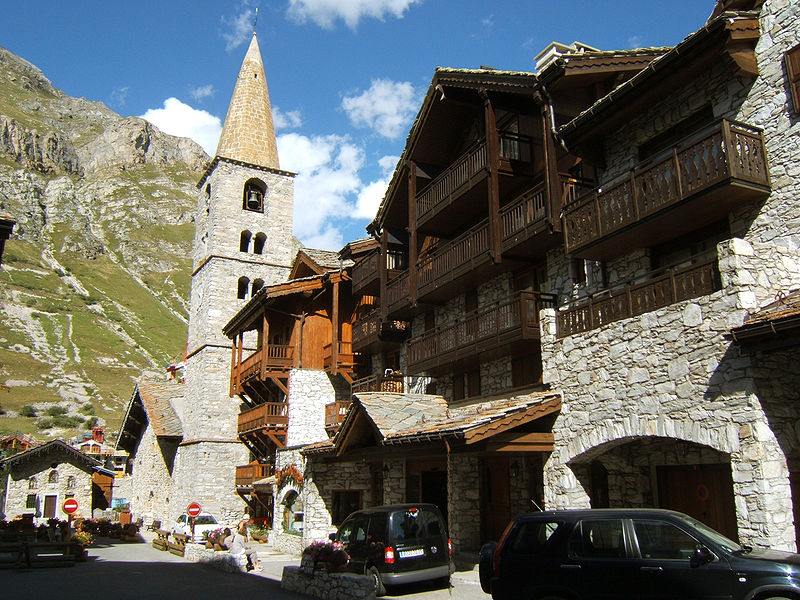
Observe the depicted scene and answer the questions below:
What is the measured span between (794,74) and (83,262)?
451ft

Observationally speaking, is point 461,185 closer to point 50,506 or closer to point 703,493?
point 703,493

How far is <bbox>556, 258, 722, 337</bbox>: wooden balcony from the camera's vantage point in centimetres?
1205

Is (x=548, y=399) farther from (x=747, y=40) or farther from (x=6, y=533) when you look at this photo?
(x=6, y=533)

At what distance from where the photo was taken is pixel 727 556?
7.66m

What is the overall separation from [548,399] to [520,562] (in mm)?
5859

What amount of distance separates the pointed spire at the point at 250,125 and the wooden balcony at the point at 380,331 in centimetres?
2008

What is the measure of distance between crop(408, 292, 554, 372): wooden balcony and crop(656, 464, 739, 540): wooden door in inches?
178

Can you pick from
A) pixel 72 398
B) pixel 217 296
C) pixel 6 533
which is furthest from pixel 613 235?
pixel 72 398

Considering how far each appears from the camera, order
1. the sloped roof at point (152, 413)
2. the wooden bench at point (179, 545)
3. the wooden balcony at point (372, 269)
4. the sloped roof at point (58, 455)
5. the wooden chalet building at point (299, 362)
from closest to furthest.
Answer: the wooden bench at point (179, 545) < the wooden balcony at point (372, 269) < the wooden chalet building at point (299, 362) < the sloped roof at point (58, 455) < the sloped roof at point (152, 413)

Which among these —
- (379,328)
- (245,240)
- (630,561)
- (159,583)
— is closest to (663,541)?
(630,561)

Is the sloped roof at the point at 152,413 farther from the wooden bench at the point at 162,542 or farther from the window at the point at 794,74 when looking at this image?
the window at the point at 794,74

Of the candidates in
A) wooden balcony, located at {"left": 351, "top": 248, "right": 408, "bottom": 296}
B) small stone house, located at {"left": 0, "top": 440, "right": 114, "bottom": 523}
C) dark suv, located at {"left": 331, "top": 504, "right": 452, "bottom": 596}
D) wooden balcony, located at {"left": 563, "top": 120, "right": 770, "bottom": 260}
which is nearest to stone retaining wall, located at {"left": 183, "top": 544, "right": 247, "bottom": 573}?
dark suv, located at {"left": 331, "top": 504, "right": 452, "bottom": 596}

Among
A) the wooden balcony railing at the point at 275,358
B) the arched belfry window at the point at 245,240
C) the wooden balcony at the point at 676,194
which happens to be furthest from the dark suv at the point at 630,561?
the arched belfry window at the point at 245,240

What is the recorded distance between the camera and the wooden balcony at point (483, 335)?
1678cm
